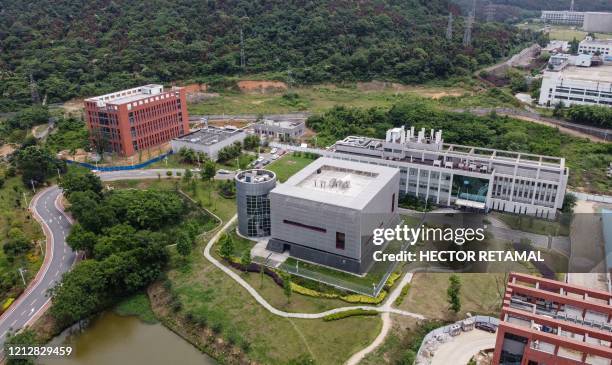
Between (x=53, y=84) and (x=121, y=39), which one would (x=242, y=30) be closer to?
(x=121, y=39)

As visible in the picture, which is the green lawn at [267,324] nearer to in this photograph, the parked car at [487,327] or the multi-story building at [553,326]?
the parked car at [487,327]

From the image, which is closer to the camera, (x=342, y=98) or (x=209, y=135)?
(x=209, y=135)

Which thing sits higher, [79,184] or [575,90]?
[575,90]

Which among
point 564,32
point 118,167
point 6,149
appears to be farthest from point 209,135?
point 564,32

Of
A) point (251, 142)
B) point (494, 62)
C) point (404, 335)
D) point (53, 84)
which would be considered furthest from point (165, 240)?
point (494, 62)

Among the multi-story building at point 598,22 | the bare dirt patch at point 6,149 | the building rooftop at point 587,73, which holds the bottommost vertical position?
the bare dirt patch at point 6,149

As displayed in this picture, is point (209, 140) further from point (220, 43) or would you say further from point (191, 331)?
point (220, 43)

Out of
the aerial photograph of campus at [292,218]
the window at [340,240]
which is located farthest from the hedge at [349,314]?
the window at [340,240]
